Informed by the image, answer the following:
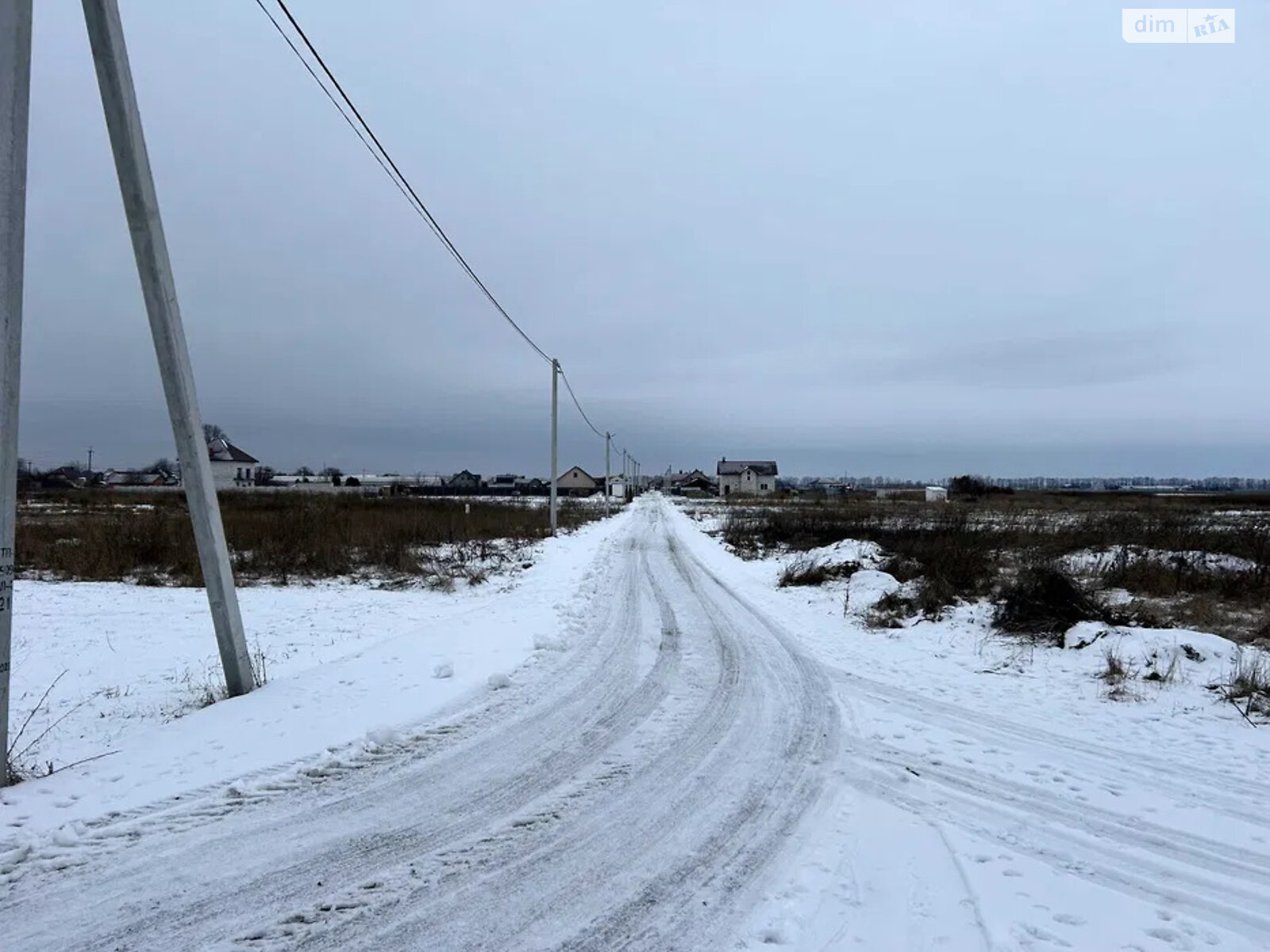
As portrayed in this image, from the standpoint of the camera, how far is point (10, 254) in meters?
4.22

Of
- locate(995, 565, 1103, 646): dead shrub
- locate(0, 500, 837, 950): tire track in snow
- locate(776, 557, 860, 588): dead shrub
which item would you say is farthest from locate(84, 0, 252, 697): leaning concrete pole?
locate(776, 557, 860, 588): dead shrub

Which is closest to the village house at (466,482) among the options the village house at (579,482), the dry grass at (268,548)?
the village house at (579,482)

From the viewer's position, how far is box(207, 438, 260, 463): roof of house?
100500mm

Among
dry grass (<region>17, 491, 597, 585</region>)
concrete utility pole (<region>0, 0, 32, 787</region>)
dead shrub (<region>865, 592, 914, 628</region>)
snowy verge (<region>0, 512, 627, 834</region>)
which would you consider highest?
concrete utility pole (<region>0, 0, 32, 787</region>)

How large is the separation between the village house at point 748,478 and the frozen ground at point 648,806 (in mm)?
114322

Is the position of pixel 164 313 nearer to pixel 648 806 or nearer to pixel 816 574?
pixel 648 806

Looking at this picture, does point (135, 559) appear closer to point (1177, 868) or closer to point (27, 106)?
point (27, 106)

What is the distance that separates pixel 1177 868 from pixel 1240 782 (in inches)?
74.1

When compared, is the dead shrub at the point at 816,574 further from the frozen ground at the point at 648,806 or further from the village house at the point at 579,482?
the village house at the point at 579,482

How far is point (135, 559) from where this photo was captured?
669 inches

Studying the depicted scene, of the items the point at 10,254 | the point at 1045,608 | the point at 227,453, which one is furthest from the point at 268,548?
the point at 227,453

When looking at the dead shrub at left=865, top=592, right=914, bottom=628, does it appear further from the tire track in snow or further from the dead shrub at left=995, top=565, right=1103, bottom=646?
the tire track in snow

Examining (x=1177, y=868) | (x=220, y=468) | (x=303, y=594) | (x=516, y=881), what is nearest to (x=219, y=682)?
(x=516, y=881)

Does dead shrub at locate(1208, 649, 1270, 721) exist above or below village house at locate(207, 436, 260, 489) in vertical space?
below
